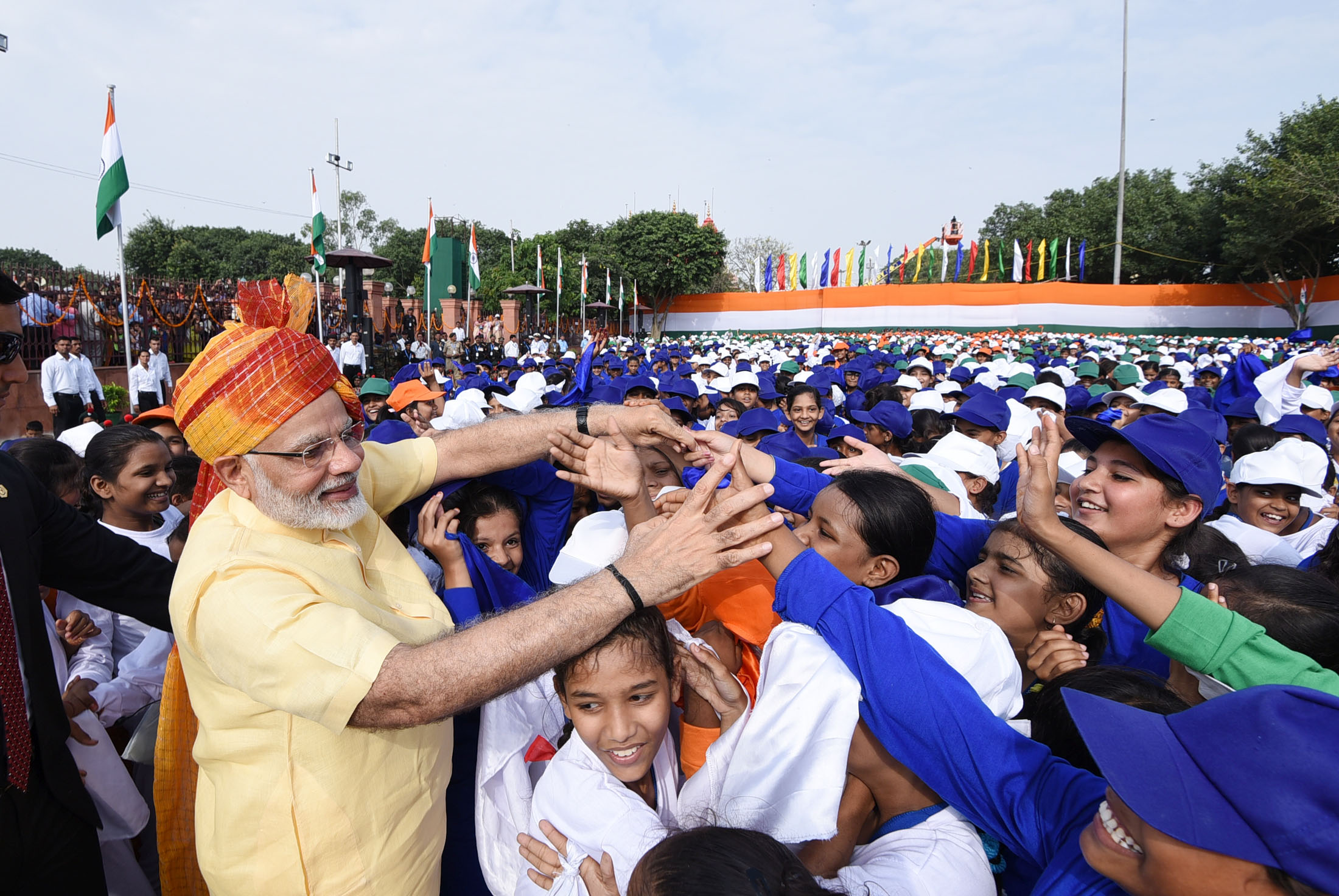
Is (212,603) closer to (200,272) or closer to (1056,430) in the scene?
(1056,430)

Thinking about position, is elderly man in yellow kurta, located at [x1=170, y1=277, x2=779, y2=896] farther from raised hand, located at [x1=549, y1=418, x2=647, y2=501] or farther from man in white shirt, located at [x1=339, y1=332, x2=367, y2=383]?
man in white shirt, located at [x1=339, y1=332, x2=367, y2=383]

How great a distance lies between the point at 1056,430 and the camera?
1.98 metres

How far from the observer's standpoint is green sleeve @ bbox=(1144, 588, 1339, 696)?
1.58m

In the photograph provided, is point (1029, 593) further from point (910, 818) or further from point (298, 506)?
point (298, 506)

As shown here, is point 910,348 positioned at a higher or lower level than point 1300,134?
lower

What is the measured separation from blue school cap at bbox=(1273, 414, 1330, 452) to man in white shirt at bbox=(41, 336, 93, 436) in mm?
14514

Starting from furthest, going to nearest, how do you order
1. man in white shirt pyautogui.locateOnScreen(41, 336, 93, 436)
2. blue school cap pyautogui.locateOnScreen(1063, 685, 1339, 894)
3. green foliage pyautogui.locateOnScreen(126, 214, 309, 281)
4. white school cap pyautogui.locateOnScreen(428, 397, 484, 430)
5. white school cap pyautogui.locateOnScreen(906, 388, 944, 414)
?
green foliage pyautogui.locateOnScreen(126, 214, 309, 281), man in white shirt pyautogui.locateOnScreen(41, 336, 93, 436), white school cap pyautogui.locateOnScreen(906, 388, 944, 414), white school cap pyautogui.locateOnScreen(428, 397, 484, 430), blue school cap pyautogui.locateOnScreen(1063, 685, 1339, 894)

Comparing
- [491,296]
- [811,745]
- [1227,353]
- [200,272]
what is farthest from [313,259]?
[200,272]

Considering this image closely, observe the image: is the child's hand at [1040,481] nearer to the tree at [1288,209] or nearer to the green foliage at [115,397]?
the green foliage at [115,397]

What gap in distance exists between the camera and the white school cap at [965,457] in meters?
4.18

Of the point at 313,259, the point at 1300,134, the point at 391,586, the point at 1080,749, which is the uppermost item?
the point at 1300,134

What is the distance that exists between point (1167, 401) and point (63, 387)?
14261mm

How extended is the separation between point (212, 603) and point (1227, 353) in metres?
23.3

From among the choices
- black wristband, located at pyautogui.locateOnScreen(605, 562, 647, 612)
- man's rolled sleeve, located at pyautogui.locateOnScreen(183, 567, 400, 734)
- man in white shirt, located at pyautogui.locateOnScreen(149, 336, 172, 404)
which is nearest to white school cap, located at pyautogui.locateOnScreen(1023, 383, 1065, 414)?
black wristband, located at pyautogui.locateOnScreen(605, 562, 647, 612)
